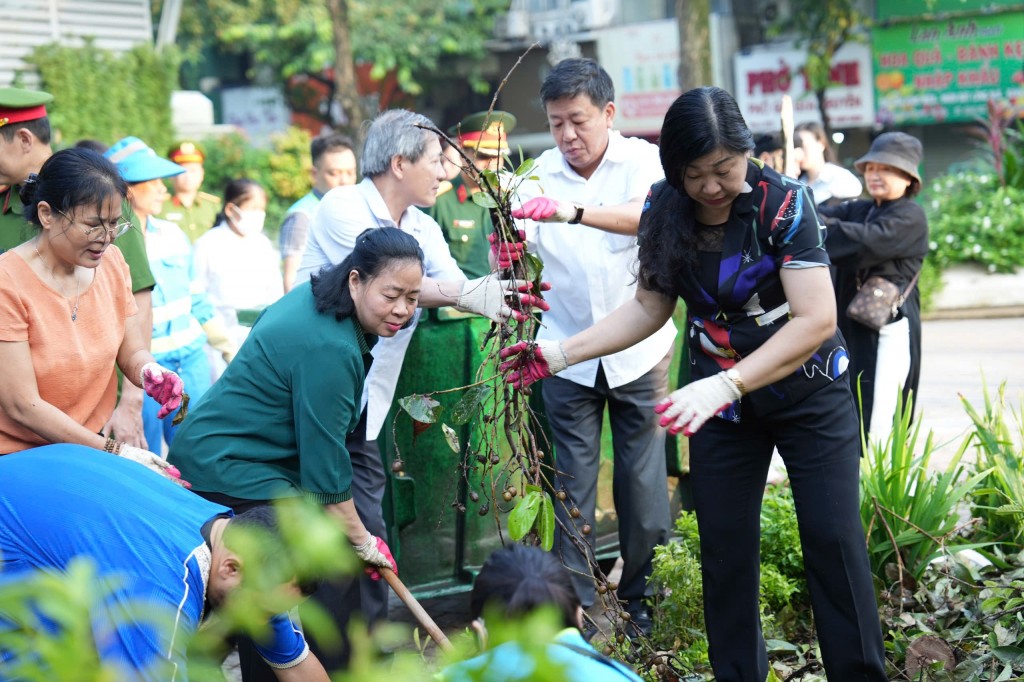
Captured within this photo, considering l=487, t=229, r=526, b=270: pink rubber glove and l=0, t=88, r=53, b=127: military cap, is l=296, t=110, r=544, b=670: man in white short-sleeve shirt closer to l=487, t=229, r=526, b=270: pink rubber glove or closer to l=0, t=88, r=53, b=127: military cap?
l=487, t=229, r=526, b=270: pink rubber glove

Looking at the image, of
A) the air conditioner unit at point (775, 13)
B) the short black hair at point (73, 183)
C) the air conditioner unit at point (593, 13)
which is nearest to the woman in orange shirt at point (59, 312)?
the short black hair at point (73, 183)

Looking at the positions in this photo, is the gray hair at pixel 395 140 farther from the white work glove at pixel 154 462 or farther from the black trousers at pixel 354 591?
the white work glove at pixel 154 462

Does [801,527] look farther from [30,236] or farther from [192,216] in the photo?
[192,216]

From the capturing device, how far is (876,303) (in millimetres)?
5500

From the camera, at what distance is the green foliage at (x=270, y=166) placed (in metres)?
18.5

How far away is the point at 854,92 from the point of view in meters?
18.4

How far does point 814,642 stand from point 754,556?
0.91m

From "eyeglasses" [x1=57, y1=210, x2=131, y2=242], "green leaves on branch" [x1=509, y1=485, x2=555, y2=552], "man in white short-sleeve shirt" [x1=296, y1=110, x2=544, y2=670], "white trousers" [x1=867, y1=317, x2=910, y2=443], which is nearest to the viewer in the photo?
"green leaves on branch" [x1=509, y1=485, x2=555, y2=552]

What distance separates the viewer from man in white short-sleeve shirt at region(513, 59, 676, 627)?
4195 mm

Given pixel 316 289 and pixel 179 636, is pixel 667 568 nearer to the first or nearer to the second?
pixel 316 289

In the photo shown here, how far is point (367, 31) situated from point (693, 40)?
9.65 metres

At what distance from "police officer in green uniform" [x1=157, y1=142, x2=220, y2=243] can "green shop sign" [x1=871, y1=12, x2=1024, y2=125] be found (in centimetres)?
1299

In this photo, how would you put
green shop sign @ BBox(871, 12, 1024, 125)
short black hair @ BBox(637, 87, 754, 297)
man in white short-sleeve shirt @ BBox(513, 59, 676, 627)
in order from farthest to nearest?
green shop sign @ BBox(871, 12, 1024, 125) → man in white short-sleeve shirt @ BBox(513, 59, 676, 627) → short black hair @ BBox(637, 87, 754, 297)

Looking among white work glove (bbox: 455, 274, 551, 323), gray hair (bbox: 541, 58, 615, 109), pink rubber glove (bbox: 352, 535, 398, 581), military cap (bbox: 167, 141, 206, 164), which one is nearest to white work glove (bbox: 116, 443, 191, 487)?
pink rubber glove (bbox: 352, 535, 398, 581)
